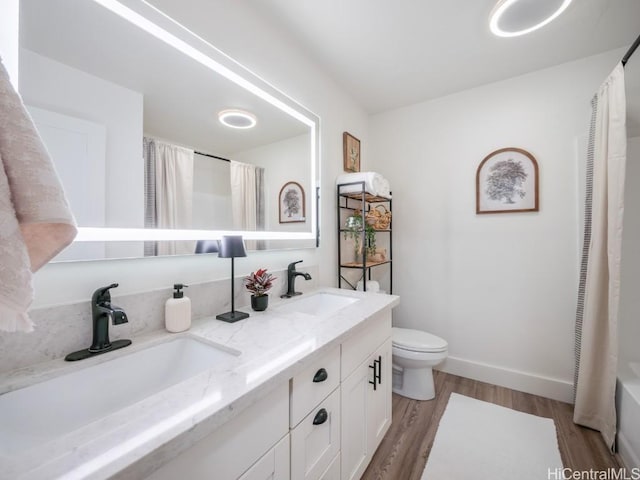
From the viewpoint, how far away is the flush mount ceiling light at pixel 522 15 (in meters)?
1.36

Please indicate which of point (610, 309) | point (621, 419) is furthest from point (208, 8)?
point (621, 419)

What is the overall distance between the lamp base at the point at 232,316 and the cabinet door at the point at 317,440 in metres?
0.46

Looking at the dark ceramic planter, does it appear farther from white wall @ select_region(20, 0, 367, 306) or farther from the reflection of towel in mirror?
the reflection of towel in mirror

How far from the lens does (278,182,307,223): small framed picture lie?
5.42 feet

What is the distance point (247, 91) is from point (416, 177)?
164 cm

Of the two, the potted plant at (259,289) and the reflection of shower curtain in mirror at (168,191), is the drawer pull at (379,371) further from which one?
the reflection of shower curtain in mirror at (168,191)

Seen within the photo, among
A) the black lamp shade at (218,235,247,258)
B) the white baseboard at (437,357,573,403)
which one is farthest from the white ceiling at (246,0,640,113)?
the white baseboard at (437,357,573,403)

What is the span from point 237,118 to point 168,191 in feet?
1.75

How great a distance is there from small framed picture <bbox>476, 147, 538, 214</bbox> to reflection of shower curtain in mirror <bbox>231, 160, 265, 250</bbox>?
1.73 m

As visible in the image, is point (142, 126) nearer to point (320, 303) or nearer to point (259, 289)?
point (259, 289)

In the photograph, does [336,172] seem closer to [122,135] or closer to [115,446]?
[122,135]

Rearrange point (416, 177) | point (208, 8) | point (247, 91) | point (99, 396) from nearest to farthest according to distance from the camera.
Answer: point (99, 396)
point (208, 8)
point (247, 91)
point (416, 177)

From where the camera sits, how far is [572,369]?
1906 millimetres

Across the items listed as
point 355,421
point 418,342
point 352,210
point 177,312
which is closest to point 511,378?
point 418,342
